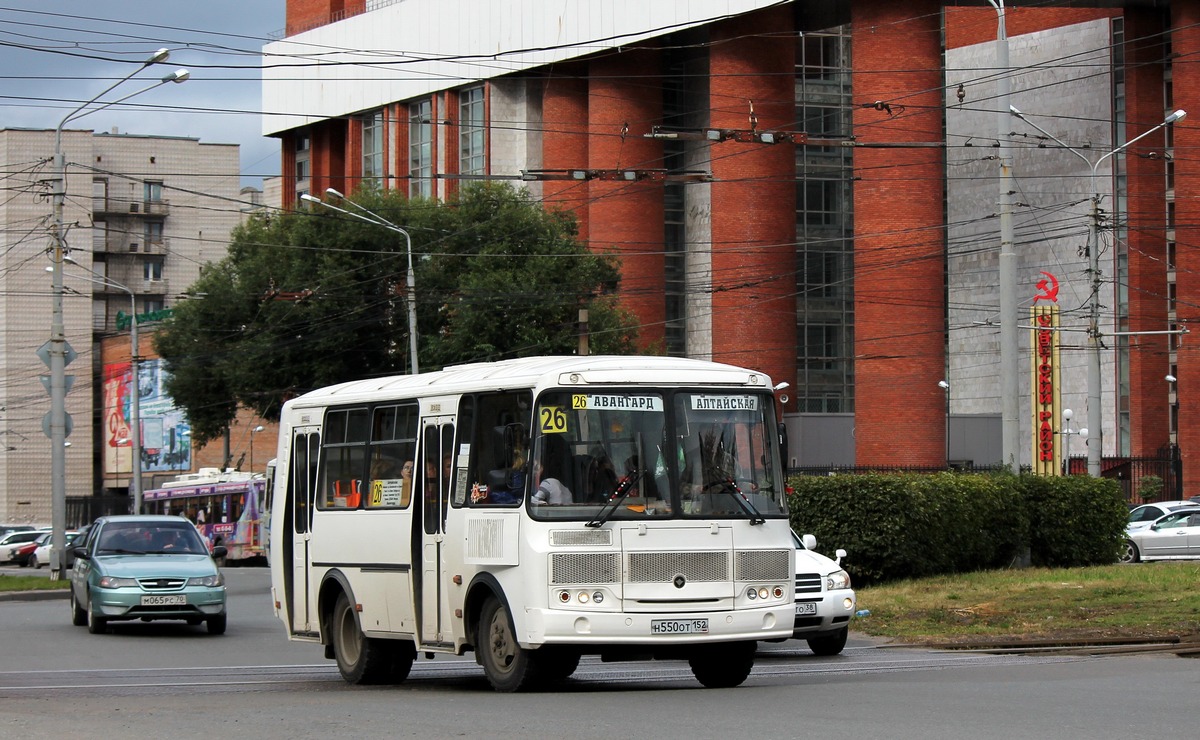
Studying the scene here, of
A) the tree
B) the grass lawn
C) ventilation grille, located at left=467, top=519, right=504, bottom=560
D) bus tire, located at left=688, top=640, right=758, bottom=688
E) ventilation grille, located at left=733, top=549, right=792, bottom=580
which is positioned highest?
the tree

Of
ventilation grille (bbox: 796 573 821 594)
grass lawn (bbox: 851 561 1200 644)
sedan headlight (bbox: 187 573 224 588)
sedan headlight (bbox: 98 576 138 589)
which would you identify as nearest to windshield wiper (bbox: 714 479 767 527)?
ventilation grille (bbox: 796 573 821 594)

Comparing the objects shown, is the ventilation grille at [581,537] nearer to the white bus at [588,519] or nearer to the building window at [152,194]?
the white bus at [588,519]

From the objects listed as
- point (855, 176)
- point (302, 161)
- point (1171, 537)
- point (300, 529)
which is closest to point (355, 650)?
point (300, 529)

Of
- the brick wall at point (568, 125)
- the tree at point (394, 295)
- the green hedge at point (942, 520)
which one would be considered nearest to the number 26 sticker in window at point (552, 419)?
the green hedge at point (942, 520)

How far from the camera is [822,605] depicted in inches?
694

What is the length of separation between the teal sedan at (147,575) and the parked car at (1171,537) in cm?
1959

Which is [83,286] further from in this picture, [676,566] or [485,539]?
[676,566]

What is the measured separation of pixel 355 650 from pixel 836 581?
5.53 meters

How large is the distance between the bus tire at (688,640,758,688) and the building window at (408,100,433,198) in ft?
195

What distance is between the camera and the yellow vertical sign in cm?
3888

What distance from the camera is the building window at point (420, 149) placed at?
7212cm

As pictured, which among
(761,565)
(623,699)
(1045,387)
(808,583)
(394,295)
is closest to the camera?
(623,699)

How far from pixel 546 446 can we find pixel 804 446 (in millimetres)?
51364

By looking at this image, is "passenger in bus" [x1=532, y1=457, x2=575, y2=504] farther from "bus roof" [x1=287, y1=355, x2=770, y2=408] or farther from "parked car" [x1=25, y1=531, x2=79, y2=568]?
"parked car" [x1=25, y1=531, x2=79, y2=568]
